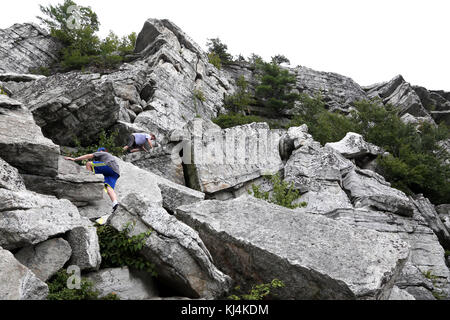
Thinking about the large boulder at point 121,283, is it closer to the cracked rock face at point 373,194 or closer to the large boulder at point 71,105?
the large boulder at point 71,105

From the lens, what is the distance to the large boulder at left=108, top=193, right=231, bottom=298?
21.7 feet

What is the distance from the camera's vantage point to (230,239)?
7785mm

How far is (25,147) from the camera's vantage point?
25.8 ft

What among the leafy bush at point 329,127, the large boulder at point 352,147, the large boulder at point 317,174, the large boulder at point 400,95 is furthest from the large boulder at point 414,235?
the large boulder at point 400,95

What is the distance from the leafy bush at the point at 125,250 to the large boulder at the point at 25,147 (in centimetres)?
287

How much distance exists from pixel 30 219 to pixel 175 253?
2793mm

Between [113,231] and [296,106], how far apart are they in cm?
3684

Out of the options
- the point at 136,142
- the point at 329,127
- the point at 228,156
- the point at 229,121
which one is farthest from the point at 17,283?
the point at 329,127

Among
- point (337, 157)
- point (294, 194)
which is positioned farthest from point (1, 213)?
point (337, 157)

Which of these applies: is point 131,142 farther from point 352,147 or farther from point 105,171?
point 352,147

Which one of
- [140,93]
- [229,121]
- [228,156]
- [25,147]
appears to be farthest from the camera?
[229,121]

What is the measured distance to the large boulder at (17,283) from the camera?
15.8 feet

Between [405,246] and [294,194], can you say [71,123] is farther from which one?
[405,246]

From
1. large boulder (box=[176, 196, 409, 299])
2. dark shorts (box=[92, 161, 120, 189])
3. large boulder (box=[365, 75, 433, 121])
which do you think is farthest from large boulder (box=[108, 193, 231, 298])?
large boulder (box=[365, 75, 433, 121])
